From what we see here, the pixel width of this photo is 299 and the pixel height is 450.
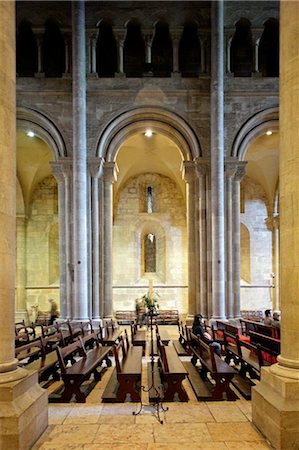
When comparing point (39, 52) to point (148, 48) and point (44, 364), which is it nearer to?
point (148, 48)

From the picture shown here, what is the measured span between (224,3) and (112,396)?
14169 millimetres

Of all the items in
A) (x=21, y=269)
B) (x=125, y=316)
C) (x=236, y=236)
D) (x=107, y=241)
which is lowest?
(x=125, y=316)

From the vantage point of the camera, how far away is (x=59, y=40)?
1556 centimetres

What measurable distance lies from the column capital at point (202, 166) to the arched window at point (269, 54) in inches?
177

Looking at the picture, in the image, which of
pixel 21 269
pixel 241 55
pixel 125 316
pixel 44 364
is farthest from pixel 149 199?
pixel 44 364

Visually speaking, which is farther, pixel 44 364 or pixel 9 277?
pixel 44 364

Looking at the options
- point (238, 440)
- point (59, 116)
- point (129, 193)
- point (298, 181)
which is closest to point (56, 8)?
point (59, 116)

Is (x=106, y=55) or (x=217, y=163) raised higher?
(x=106, y=55)

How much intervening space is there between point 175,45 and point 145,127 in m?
3.22

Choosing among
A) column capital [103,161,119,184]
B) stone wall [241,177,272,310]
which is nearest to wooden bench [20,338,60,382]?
column capital [103,161,119,184]

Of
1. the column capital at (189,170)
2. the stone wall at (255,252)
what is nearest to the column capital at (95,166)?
the column capital at (189,170)

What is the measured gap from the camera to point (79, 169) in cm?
1410

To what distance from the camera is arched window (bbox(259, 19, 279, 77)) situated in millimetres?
15578

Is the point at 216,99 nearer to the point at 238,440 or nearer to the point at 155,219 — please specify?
the point at 155,219
